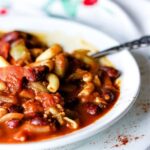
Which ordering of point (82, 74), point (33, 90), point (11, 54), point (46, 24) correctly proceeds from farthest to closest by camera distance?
point (46, 24) < point (11, 54) < point (82, 74) < point (33, 90)

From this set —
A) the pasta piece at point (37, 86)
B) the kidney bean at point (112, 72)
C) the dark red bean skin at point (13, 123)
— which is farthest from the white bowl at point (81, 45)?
the pasta piece at point (37, 86)

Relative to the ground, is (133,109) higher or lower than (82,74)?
lower

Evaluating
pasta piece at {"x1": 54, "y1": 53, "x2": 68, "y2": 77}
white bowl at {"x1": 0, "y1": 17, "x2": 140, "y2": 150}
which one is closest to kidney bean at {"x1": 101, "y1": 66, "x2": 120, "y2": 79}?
white bowl at {"x1": 0, "y1": 17, "x2": 140, "y2": 150}

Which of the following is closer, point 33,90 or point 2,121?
point 2,121

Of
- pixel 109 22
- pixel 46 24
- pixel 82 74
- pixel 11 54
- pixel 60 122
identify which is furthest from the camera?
pixel 109 22

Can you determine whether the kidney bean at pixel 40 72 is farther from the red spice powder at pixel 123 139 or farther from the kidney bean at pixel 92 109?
the red spice powder at pixel 123 139

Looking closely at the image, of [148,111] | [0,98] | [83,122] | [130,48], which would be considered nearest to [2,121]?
[0,98]

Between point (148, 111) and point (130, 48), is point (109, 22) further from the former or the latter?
point (148, 111)
